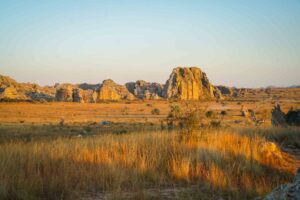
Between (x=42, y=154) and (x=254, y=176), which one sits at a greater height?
(x=42, y=154)

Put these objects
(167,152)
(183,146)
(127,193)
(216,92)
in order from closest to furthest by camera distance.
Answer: (127,193)
(167,152)
(183,146)
(216,92)

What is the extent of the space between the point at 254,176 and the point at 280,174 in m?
0.69

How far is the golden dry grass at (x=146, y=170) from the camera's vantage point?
15.4ft

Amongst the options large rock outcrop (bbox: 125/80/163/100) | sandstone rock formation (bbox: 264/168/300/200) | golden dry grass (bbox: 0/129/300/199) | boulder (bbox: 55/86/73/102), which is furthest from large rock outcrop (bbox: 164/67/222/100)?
sandstone rock formation (bbox: 264/168/300/200)

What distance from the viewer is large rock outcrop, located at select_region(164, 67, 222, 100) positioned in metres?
132

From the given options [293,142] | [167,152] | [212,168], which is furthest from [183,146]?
[293,142]

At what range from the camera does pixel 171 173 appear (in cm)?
574

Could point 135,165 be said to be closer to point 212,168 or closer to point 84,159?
point 84,159

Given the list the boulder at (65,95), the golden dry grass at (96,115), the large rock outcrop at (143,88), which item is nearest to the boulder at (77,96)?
the boulder at (65,95)

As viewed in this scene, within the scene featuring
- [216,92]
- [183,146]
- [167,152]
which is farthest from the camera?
[216,92]

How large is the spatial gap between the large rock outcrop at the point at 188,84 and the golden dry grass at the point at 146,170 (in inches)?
4731

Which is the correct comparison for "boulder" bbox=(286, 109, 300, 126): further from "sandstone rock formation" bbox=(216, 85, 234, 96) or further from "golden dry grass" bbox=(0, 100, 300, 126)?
"sandstone rock formation" bbox=(216, 85, 234, 96)

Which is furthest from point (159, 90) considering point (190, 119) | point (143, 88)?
point (190, 119)

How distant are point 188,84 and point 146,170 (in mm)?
131859
